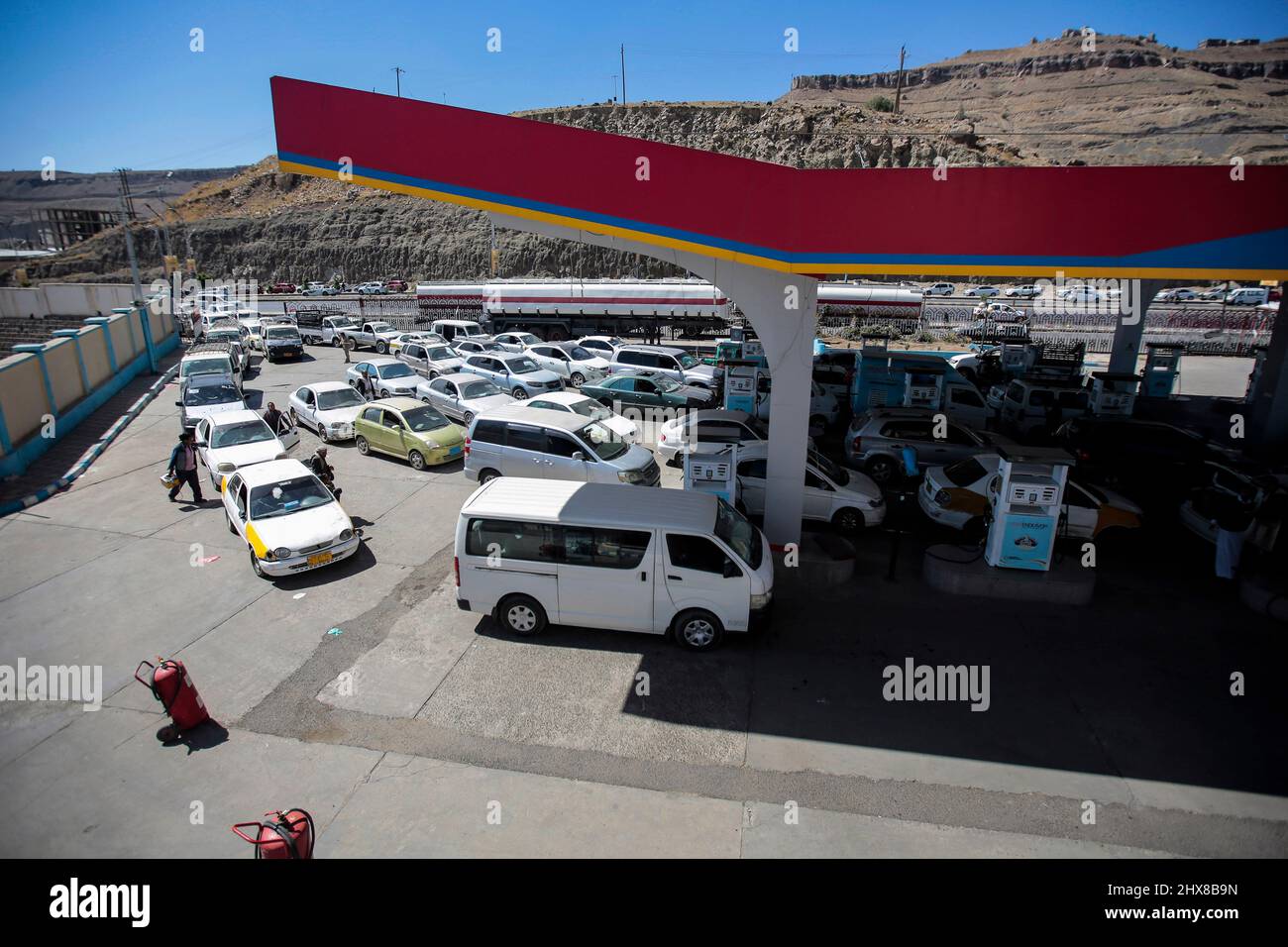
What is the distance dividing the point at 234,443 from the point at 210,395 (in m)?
5.84

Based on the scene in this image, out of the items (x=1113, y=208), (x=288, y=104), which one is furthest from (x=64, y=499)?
(x=1113, y=208)

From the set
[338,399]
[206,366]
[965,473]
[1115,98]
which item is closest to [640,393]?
[338,399]

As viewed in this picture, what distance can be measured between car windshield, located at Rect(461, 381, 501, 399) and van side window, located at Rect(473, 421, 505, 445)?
470cm

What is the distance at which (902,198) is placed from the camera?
8023mm

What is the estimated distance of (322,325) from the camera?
36469 millimetres

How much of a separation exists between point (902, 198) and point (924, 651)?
567cm

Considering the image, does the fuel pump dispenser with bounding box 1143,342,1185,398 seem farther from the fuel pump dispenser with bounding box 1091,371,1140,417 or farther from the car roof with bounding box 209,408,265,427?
the car roof with bounding box 209,408,265,427

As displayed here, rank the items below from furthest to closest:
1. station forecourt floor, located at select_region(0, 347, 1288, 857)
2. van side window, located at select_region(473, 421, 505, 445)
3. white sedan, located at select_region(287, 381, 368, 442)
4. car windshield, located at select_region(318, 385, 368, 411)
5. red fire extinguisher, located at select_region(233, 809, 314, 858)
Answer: car windshield, located at select_region(318, 385, 368, 411) → white sedan, located at select_region(287, 381, 368, 442) → van side window, located at select_region(473, 421, 505, 445) → station forecourt floor, located at select_region(0, 347, 1288, 857) → red fire extinguisher, located at select_region(233, 809, 314, 858)

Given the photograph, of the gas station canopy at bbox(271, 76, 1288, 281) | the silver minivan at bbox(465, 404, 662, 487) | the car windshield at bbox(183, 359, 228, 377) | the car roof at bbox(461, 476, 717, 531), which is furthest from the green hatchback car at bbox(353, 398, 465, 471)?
A: the car windshield at bbox(183, 359, 228, 377)

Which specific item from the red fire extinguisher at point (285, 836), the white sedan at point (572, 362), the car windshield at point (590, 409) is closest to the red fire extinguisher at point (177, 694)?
the red fire extinguisher at point (285, 836)

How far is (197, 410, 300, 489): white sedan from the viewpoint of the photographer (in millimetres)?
12891

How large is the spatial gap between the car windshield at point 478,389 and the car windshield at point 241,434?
16.0ft
